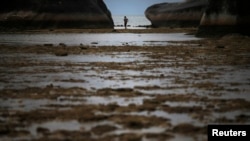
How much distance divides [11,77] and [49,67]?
7.46ft

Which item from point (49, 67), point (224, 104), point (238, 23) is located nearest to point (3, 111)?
point (224, 104)

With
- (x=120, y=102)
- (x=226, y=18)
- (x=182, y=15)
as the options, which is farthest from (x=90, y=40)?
(x=182, y=15)

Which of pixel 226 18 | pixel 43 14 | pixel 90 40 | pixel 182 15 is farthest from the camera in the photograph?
pixel 182 15

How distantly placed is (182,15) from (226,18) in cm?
4202

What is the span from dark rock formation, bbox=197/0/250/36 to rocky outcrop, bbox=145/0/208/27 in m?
30.0

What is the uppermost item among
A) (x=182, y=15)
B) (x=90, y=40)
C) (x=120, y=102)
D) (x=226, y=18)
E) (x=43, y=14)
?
(x=43, y=14)

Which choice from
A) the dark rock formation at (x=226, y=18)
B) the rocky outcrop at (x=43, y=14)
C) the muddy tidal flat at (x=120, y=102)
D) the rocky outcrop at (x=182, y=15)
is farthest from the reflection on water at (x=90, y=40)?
the rocky outcrop at (x=182, y=15)

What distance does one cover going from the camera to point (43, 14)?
60.2 metres

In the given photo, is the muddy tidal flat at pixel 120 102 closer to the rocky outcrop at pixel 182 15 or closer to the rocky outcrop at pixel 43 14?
the rocky outcrop at pixel 43 14

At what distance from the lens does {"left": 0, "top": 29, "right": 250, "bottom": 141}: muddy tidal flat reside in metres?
5.18

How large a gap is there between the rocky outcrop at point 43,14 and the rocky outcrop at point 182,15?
55.3 ft

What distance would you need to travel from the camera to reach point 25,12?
60.0m

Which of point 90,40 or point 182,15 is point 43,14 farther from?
point 90,40

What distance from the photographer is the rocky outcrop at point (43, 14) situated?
59.6 m
